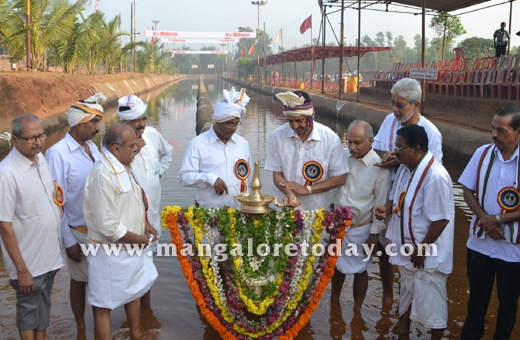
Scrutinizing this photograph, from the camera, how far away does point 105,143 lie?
3.45 metres

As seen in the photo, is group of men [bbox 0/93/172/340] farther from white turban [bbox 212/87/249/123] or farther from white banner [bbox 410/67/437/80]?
white banner [bbox 410/67/437/80]

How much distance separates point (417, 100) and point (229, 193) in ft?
5.72

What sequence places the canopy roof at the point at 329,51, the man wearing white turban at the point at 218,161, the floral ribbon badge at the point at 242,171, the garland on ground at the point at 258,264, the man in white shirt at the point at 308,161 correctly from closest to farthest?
the garland on ground at the point at 258,264
the man in white shirt at the point at 308,161
the man wearing white turban at the point at 218,161
the floral ribbon badge at the point at 242,171
the canopy roof at the point at 329,51

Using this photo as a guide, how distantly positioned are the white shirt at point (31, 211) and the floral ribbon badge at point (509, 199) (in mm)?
3013

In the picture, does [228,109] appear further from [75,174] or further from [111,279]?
[111,279]

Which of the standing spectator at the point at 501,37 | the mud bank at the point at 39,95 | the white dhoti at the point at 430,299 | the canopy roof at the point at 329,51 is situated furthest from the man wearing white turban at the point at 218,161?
the canopy roof at the point at 329,51

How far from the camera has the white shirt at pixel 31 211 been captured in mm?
3164

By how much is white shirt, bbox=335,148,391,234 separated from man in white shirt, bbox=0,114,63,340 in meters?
2.27

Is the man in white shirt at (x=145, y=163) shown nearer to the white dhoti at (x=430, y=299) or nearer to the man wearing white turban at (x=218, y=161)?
the man wearing white turban at (x=218, y=161)

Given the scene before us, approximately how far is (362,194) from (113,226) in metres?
2.00

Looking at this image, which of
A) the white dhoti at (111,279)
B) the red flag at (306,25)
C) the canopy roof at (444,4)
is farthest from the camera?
the red flag at (306,25)

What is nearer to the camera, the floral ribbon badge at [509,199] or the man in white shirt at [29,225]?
the man in white shirt at [29,225]

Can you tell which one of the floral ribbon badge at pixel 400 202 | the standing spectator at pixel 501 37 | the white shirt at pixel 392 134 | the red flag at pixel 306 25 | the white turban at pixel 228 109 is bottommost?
the floral ribbon badge at pixel 400 202

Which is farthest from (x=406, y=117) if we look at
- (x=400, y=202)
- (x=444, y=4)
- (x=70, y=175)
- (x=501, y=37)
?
(x=444, y=4)
